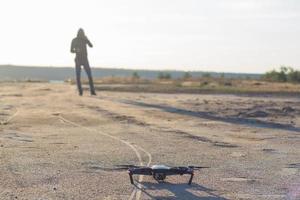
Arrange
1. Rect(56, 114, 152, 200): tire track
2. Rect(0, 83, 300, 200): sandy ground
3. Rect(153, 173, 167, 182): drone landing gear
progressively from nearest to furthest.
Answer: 1. Rect(56, 114, 152, 200): tire track
2. Rect(0, 83, 300, 200): sandy ground
3. Rect(153, 173, 167, 182): drone landing gear

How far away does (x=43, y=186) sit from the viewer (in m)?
9.70

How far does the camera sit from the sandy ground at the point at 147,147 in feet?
31.5

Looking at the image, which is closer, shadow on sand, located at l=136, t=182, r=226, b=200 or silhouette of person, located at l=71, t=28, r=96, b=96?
shadow on sand, located at l=136, t=182, r=226, b=200

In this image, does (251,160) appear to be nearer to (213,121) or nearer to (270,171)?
(270,171)

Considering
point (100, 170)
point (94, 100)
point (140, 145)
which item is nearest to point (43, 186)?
point (100, 170)

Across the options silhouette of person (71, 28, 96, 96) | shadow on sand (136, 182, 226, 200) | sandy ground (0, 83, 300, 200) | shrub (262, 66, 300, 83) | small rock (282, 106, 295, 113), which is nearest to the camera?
shadow on sand (136, 182, 226, 200)

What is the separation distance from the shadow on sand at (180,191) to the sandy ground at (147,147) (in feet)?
0.04

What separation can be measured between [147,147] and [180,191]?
169 inches

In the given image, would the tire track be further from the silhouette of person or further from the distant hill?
the distant hill

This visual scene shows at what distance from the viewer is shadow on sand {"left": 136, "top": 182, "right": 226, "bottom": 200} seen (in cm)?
909

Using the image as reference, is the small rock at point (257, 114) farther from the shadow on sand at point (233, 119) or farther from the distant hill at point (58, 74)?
the distant hill at point (58, 74)

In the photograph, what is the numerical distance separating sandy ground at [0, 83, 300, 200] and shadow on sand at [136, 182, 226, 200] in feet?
0.04

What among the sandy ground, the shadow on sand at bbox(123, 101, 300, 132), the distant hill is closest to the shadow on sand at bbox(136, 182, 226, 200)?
the sandy ground

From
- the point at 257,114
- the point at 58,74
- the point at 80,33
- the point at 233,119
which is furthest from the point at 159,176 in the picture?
the point at 58,74
